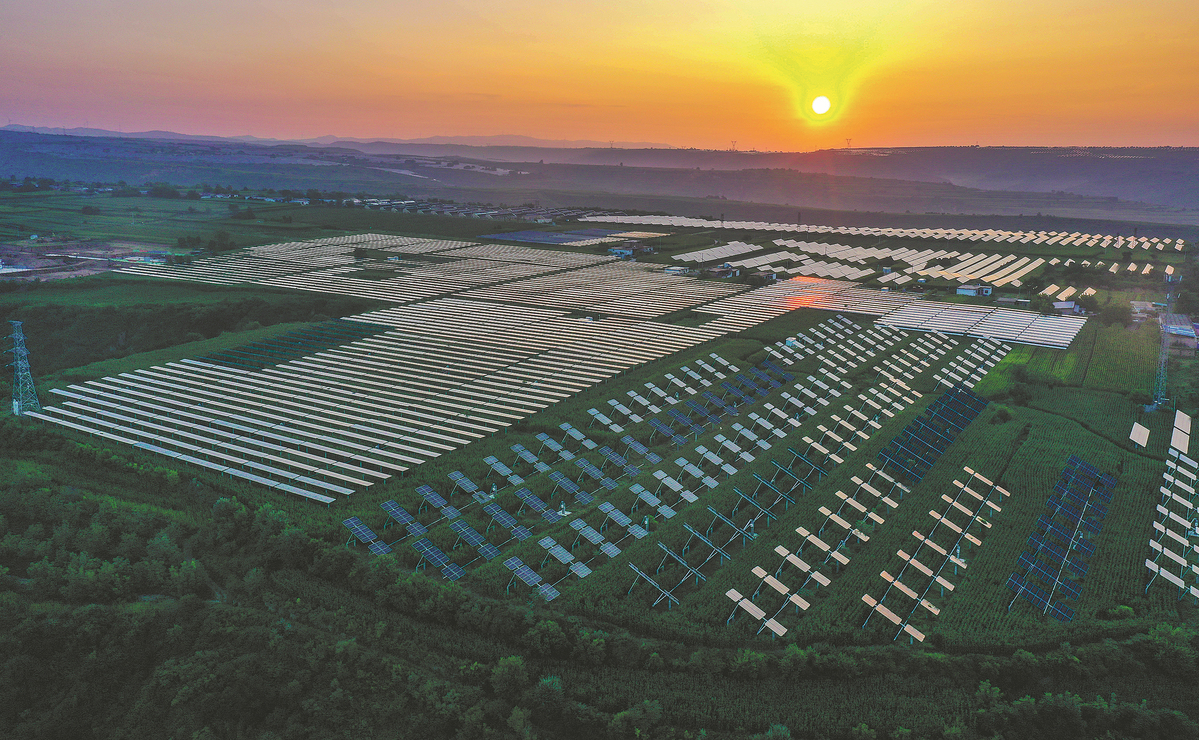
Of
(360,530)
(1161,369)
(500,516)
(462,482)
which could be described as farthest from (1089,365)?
(360,530)

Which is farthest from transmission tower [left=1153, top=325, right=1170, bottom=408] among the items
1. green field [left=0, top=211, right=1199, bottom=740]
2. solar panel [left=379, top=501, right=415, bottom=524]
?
solar panel [left=379, top=501, right=415, bottom=524]

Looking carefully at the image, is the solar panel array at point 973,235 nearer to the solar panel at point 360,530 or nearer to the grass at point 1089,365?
the grass at point 1089,365

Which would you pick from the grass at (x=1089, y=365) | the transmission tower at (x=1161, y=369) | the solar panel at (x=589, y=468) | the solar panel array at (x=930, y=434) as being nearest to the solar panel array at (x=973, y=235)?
the transmission tower at (x=1161, y=369)

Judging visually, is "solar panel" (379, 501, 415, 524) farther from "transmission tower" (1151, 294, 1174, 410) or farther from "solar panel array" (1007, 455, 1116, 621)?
"transmission tower" (1151, 294, 1174, 410)

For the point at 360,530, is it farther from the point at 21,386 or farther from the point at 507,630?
the point at 21,386

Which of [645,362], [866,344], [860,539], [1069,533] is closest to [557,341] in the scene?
[645,362]
